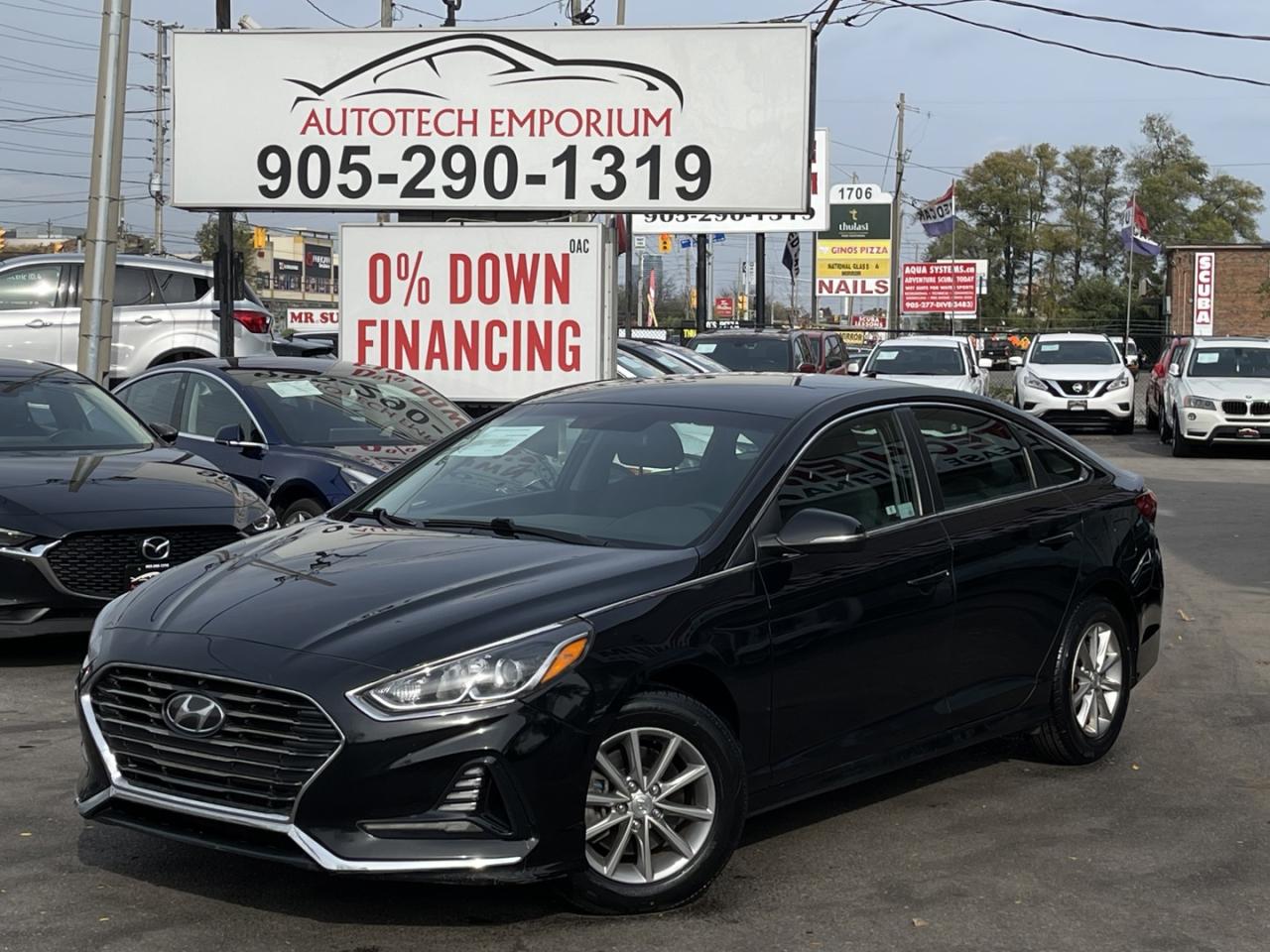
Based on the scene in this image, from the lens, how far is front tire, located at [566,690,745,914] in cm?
473

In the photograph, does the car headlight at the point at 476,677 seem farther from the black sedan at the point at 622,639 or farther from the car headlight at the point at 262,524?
the car headlight at the point at 262,524

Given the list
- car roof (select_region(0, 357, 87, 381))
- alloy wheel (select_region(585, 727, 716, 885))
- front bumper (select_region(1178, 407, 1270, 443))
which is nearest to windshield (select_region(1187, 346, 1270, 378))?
front bumper (select_region(1178, 407, 1270, 443))

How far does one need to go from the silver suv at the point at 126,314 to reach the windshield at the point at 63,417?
9392 millimetres

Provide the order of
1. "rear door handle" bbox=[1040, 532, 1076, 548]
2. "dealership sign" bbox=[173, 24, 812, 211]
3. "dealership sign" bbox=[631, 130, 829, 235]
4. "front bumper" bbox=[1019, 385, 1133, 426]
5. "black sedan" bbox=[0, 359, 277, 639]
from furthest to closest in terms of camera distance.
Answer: "dealership sign" bbox=[631, 130, 829, 235]
"front bumper" bbox=[1019, 385, 1133, 426]
"dealership sign" bbox=[173, 24, 812, 211]
"black sedan" bbox=[0, 359, 277, 639]
"rear door handle" bbox=[1040, 532, 1076, 548]

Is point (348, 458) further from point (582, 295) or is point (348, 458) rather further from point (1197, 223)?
point (1197, 223)

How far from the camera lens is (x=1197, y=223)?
106 metres

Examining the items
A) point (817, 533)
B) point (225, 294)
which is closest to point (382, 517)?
point (817, 533)

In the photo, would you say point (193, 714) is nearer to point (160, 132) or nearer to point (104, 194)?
point (104, 194)

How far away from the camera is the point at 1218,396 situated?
923 inches

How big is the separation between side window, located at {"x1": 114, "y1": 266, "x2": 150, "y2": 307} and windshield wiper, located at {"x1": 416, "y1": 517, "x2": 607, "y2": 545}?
1500 centimetres

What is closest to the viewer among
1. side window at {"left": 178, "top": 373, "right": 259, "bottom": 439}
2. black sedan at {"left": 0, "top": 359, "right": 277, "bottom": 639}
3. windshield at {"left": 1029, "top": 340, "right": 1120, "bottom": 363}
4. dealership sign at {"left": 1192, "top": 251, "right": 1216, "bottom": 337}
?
black sedan at {"left": 0, "top": 359, "right": 277, "bottom": 639}

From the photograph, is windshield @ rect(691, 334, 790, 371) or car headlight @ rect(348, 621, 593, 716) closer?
car headlight @ rect(348, 621, 593, 716)

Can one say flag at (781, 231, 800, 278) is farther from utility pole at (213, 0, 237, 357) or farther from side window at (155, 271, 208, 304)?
utility pole at (213, 0, 237, 357)

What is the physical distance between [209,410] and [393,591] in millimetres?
7425
